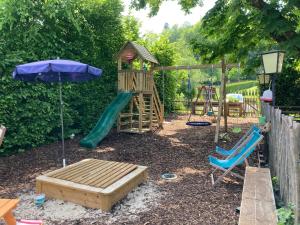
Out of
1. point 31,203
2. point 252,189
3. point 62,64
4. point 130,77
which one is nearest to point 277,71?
point 252,189

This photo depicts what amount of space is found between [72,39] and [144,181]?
5795mm

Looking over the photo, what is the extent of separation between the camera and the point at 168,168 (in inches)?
229

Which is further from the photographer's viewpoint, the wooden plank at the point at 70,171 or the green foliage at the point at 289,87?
the green foliage at the point at 289,87

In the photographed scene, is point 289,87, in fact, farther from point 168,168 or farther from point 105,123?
point 168,168

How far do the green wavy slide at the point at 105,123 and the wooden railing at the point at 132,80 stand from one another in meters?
0.40

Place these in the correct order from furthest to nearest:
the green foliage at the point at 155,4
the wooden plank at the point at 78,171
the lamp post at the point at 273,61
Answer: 1. the green foliage at the point at 155,4
2. the lamp post at the point at 273,61
3. the wooden plank at the point at 78,171

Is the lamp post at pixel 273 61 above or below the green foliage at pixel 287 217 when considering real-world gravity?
above

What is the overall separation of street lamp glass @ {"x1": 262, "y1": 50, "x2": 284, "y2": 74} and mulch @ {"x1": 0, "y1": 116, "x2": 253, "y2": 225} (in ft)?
7.16

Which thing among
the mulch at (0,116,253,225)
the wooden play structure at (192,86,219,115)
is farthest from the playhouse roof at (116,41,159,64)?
the wooden play structure at (192,86,219,115)

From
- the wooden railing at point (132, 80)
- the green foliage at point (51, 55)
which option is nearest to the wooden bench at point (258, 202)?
the green foliage at point (51, 55)

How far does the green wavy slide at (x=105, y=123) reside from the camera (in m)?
7.63

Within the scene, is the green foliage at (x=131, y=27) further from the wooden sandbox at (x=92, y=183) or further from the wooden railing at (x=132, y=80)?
the wooden sandbox at (x=92, y=183)

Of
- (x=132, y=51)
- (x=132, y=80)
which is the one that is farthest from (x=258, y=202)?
(x=132, y=51)

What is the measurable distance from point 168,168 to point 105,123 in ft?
10.7
